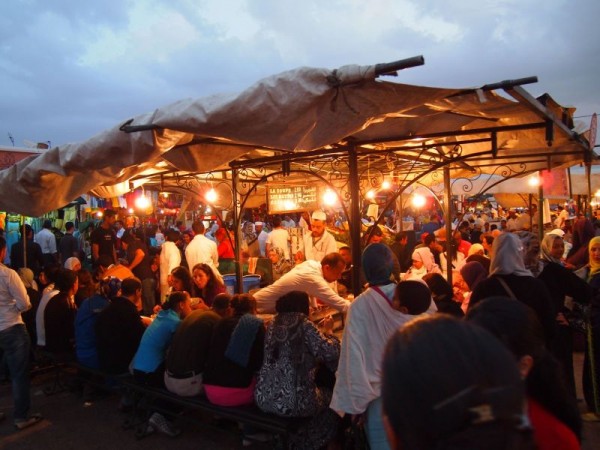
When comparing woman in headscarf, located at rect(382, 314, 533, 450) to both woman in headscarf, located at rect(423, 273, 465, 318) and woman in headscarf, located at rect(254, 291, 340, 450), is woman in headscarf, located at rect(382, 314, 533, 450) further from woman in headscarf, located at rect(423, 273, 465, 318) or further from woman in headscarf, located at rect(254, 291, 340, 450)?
woman in headscarf, located at rect(423, 273, 465, 318)

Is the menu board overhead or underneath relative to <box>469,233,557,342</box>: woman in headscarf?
overhead

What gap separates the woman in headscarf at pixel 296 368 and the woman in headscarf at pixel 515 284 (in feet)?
4.12

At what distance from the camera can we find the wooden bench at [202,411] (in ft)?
12.2

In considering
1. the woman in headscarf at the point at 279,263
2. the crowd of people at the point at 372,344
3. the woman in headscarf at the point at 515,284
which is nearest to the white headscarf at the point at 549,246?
the crowd of people at the point at 372,344

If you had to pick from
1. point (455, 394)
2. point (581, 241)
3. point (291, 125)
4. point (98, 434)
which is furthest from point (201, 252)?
point (455, 394)

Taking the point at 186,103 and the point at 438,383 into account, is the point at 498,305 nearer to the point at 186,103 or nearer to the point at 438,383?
the point at 438,383

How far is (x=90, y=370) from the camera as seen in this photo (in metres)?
5.57

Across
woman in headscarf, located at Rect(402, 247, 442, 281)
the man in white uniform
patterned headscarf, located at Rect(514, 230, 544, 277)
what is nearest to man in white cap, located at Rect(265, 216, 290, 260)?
the man in white uniform

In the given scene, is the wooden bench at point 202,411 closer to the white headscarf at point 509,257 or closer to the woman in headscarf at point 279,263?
the white headscarf at point 509,257

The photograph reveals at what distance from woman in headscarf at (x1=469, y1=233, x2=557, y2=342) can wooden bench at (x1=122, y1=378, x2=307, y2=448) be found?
1757 millimetres

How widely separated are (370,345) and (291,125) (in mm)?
1522

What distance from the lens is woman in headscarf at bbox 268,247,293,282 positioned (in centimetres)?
884

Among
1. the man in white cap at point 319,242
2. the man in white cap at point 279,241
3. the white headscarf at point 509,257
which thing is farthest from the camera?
the man in white cap at point 279,241

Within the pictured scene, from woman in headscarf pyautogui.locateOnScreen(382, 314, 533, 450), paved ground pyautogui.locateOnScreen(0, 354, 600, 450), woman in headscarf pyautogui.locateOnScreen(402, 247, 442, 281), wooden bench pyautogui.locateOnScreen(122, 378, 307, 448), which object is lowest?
paved ground pyautogui.locateOnScreen(0, 354, 600, 450)
